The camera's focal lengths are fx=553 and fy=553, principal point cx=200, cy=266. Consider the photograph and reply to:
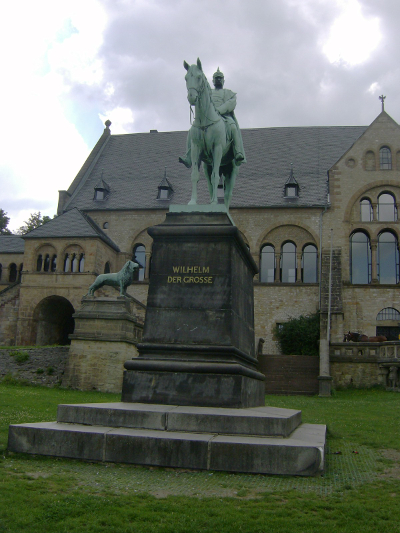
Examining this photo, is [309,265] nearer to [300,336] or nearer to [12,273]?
[300,336]

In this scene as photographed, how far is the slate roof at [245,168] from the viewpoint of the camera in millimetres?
40500

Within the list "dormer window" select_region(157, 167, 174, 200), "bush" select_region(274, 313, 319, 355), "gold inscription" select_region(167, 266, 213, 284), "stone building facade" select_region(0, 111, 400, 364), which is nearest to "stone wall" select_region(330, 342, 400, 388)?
"stone building facade" select_region(0, 111, 400, 364)

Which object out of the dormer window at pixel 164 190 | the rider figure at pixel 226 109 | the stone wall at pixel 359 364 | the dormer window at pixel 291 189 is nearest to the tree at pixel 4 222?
the dormer window at pixel 164 190

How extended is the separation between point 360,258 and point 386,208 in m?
3.87

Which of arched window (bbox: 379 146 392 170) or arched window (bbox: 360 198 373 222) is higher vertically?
arched window (bbox: 379 146 392 170)

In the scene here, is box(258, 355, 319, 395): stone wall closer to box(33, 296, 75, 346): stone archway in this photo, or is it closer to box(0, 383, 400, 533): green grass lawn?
box(33, 296, 75, 346): stone archway

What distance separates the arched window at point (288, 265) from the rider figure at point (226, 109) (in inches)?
1096

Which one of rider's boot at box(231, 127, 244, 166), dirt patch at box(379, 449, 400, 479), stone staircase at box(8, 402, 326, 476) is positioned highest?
rider's boot at box(231, 127, 244, 166)

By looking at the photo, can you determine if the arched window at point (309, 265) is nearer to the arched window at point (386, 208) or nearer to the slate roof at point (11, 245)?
the arched window at point (386, 208)

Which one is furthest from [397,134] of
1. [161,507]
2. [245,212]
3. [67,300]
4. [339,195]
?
[161,507]

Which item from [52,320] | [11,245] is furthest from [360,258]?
[11,245]

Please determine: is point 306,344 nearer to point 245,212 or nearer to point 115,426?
point 245,212

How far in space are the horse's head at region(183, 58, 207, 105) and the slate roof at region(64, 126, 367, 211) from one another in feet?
95.8

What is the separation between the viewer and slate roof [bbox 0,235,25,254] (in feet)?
137
